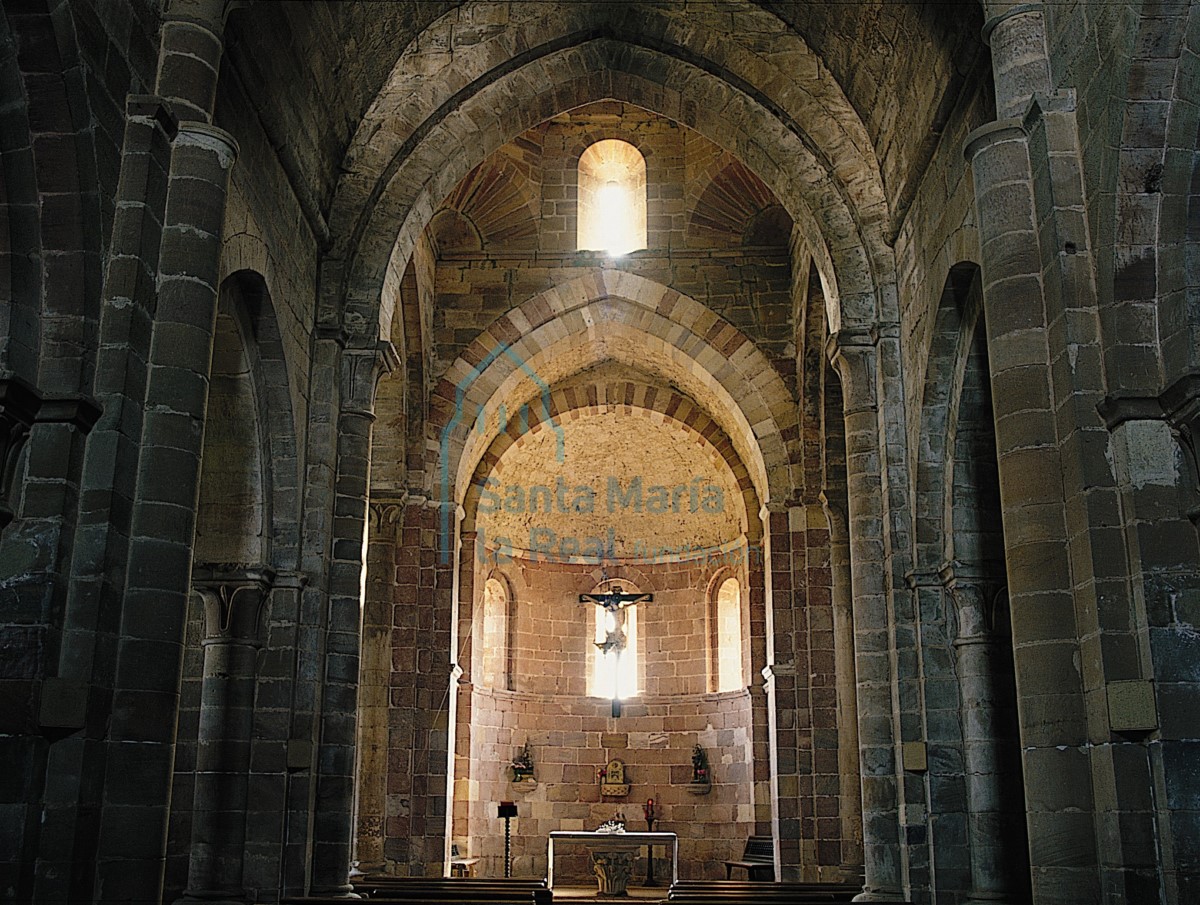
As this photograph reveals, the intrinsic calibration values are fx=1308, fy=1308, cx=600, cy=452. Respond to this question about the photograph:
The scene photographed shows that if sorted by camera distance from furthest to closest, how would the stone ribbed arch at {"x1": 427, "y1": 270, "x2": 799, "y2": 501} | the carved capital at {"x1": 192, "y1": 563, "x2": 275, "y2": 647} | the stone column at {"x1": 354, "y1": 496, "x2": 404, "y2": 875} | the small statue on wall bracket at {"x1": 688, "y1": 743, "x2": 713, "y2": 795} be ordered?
the small statue on wall bracket at {"x1": 688, "y1": 743, "x2": 713, "y2": 795} → the stone ribbed arch at {"x1": 427, "y1": 270, "x2": 799, "y2": 501} → the stone column at {"x1": 354, "y1": 496, "x2": 404, "y2": 875} → the carved capital at {"x1": 192, "y1": 563, "x2": 275, "y2": 647}

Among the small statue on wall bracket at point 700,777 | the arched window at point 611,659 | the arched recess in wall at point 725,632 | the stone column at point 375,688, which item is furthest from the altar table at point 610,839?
the arched window at point 611,659

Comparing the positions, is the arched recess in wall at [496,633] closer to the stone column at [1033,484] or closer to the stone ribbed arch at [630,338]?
the stone ribbed arch at [630,338]

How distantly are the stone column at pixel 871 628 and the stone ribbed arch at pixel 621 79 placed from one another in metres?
0.69

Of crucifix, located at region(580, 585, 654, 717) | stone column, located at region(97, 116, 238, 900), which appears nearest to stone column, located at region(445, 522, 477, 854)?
crucifix, located at region(580, 585, 654, 717)

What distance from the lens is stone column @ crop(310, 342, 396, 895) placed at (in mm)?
12703

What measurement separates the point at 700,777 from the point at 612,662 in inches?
125

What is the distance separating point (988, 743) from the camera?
11.2 metres

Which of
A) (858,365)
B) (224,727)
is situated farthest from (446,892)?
(858,365)

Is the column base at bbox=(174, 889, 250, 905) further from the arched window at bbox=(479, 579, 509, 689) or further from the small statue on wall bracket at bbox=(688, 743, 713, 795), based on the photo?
the small statue on wall bracket at bbox=(688, 743, 713, 795)

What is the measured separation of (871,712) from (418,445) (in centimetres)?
960

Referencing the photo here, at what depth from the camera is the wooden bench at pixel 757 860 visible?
2109cm

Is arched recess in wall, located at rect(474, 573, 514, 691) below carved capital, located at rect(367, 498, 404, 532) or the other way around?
below

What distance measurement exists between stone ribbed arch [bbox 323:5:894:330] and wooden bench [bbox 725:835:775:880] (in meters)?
10.9

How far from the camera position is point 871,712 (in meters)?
13.2
